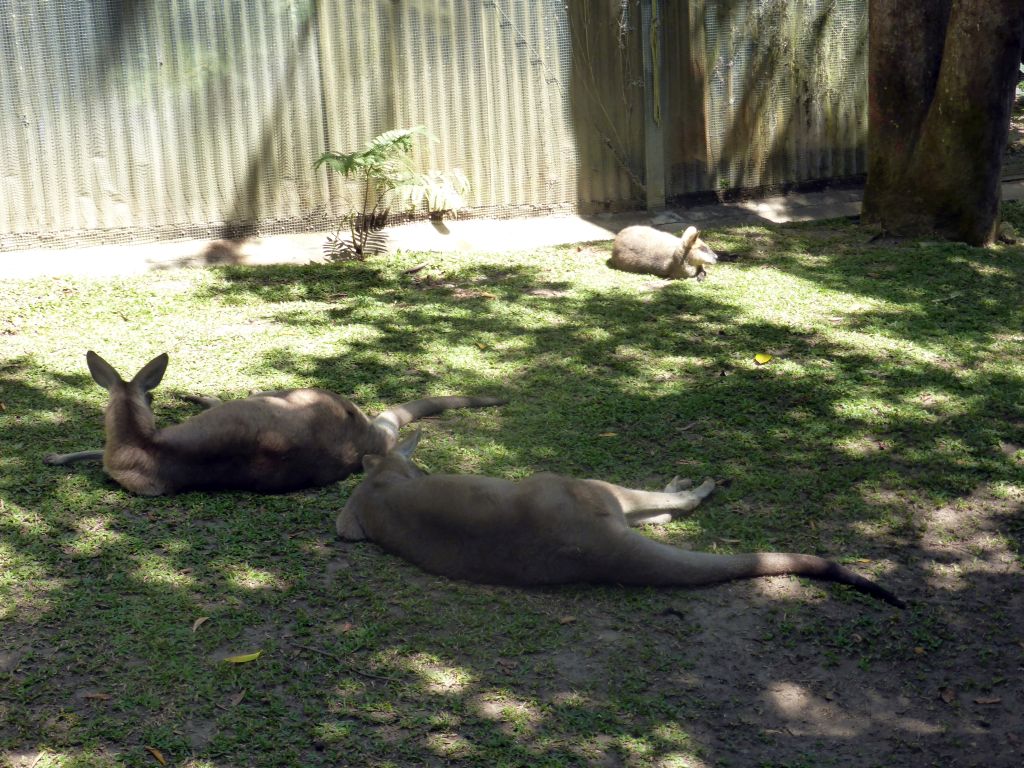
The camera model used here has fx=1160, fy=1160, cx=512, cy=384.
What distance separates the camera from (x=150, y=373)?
5.61 metres

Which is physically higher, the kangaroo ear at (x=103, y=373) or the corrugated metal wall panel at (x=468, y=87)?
the corrugated metal wall panel at (x=468, y=87)

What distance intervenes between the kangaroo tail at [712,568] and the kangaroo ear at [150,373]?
2476 millimetres

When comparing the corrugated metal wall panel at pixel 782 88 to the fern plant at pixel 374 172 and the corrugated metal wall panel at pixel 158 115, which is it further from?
the corrugated metal wall panel at pixel 158 115

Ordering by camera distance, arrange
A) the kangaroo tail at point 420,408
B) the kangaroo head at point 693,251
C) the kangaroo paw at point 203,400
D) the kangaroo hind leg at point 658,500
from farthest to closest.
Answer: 1. the kangaroo head at point 693,251
2. the kangaroo paw at point 203,400
3. the kangaroo tail at point 420,408
4. the kangaroo hind leg at point 658,500

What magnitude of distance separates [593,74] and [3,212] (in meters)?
5.31

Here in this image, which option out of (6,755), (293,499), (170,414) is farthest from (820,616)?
(170,414)

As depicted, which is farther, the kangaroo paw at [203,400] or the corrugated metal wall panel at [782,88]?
the corrugated metal wall panel at [782,88]

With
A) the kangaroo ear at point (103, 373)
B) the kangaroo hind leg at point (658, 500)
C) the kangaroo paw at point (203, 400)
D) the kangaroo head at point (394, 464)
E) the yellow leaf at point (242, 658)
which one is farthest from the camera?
the kangaroo paw at point (203, 400)

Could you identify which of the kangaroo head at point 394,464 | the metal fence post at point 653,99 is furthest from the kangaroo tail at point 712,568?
the metal fence post at point 653,99

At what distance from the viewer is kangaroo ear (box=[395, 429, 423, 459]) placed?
212 inches

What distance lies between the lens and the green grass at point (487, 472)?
12.9 feet

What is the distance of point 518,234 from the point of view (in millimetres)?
10508

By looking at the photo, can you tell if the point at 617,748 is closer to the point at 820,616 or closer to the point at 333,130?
the point at 820,616

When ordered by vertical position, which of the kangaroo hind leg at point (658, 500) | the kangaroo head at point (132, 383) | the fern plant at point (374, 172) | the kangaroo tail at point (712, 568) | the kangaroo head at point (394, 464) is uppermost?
the fern plant at point (374, 172)
